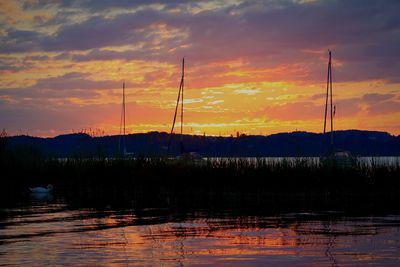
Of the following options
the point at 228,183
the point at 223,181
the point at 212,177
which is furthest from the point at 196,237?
the point at 212,177

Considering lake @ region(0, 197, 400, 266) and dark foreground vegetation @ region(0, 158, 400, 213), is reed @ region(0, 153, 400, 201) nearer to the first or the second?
dark foreground vegetation @ region(0, 158, 400, 213)

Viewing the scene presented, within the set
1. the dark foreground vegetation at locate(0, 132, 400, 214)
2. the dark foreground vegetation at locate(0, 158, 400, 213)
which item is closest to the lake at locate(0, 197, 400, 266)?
the dark foreground vegetation at locate(0, 132, 400, 214)

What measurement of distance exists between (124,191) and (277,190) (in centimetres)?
813

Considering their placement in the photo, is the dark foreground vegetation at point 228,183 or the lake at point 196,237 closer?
the lake at point 196,237

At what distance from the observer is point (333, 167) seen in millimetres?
30094

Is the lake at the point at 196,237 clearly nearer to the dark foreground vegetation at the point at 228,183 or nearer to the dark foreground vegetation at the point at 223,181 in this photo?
the dark foreground vegetation at the point at 228,183

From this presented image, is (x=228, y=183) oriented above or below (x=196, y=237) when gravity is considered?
Result: above

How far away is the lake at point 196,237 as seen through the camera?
13.1 m

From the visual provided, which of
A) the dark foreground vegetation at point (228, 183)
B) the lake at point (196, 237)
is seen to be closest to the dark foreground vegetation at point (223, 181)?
the dark foreground vegetation at point (228, 183)

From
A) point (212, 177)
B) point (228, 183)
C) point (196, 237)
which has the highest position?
point (212, 177)

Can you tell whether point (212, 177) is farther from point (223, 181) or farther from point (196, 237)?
point (196, 237)

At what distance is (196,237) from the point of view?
53.8ft

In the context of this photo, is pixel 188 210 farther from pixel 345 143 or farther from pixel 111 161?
pixel 345 143

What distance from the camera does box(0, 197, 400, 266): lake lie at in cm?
1305
